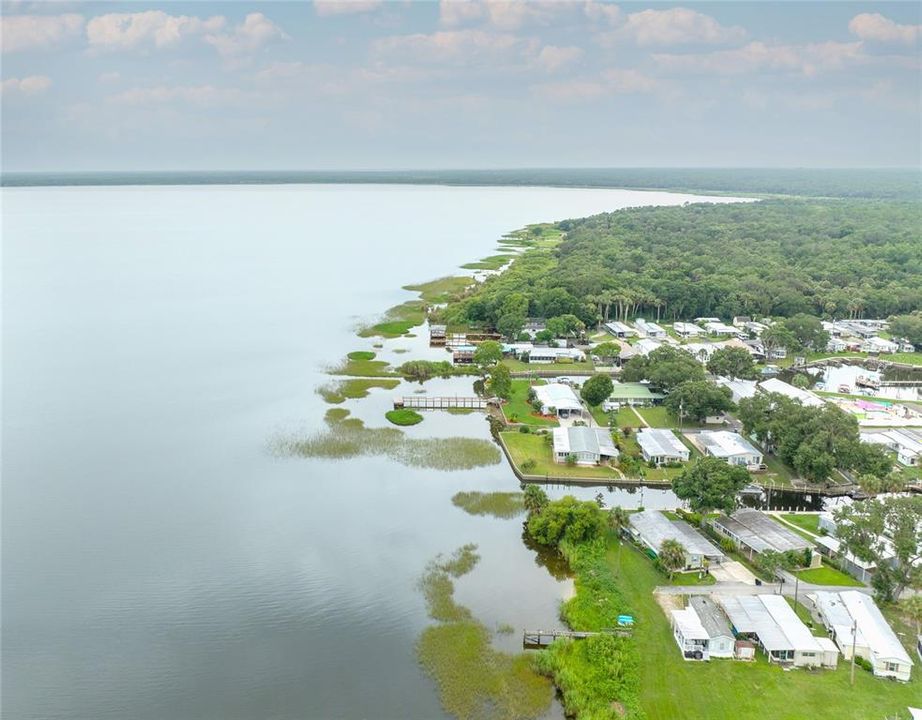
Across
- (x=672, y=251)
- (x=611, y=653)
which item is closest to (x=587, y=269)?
(x=672, y=251)

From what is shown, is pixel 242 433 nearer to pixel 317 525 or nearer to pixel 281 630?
pixel 317 525

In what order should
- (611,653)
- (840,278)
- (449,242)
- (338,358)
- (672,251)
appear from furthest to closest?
(449,242), (672,251), (840,278), (338,358), (611,653)

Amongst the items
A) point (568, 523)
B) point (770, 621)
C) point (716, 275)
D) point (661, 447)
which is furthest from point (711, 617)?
point (716, 275)

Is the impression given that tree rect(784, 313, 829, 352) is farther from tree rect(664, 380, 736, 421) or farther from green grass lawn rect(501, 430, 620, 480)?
green grass lawn rect(501, 430, 620, 480)

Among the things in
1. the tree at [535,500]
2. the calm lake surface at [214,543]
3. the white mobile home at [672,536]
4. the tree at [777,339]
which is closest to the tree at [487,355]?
the calm lake surface at [214,543]

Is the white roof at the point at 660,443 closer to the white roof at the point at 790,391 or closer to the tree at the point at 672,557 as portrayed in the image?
the white roof at the point at 790,391

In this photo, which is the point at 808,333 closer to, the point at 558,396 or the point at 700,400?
the point at 700,400
